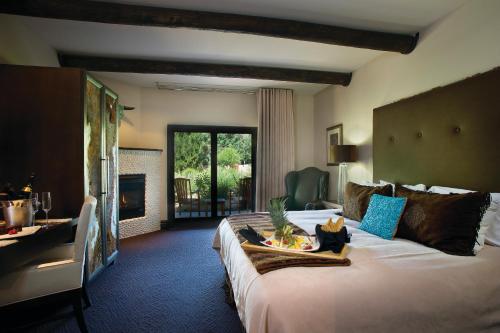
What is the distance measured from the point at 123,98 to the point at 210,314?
157 inches

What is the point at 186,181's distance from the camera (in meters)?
5.05

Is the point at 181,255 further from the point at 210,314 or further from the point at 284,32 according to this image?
the point at 284,32

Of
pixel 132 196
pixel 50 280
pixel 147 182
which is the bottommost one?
pixel 50 280

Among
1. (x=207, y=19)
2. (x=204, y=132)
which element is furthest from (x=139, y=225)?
(x=207, y=19)

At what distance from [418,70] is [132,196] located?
4.49m

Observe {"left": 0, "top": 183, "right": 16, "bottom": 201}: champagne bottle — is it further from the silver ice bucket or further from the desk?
the desk

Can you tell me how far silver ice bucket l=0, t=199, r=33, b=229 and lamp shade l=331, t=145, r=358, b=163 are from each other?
3.41m

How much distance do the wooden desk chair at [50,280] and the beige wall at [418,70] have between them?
3289 millimetres

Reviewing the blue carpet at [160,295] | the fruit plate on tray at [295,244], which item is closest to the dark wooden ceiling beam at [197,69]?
the blue carpet at [160,295]

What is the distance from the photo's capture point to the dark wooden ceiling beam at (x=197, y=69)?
3.37 m

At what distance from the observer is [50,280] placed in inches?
66.0

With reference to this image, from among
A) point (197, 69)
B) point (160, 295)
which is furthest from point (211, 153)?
point (160, 295)

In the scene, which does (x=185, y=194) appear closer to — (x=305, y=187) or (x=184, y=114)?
(x=184, y=114)

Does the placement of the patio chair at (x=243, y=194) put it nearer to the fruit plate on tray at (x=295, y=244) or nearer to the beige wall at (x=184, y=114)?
the beige wall at (x=184, y=114)
